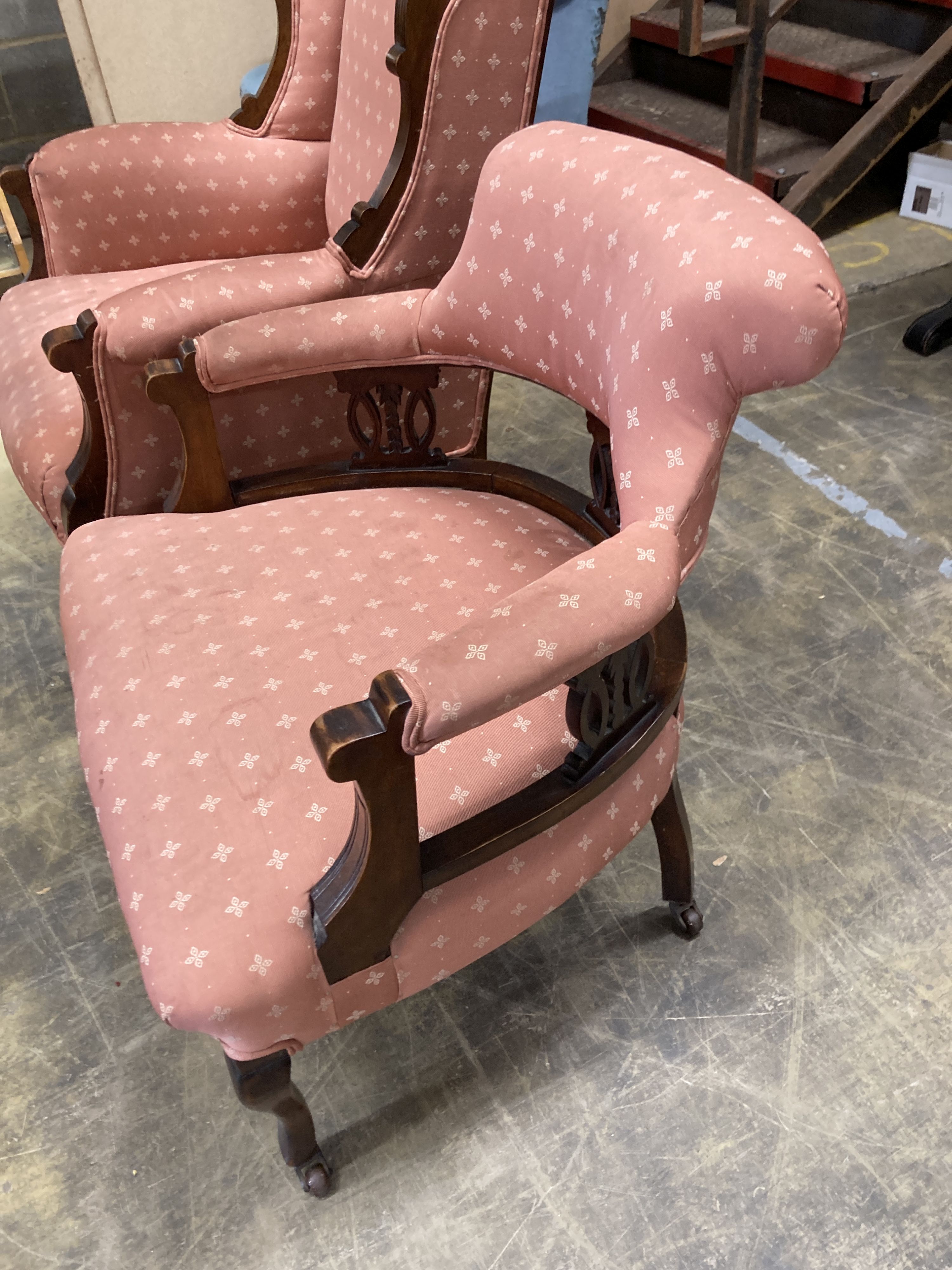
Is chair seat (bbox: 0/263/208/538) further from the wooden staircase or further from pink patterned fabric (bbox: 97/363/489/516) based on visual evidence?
the wooden staircase

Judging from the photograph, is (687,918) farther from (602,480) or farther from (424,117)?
(424,117)

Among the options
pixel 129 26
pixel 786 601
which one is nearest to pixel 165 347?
pixel 786 601

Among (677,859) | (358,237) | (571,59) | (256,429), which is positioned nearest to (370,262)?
(358,237)

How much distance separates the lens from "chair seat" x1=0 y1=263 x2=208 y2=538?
4.78 ft

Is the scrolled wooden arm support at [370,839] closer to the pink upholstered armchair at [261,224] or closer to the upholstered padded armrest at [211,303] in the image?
the upholstered padded armrest at [211,303]

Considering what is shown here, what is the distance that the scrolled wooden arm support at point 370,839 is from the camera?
704mm

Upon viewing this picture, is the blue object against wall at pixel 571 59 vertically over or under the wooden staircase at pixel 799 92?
over

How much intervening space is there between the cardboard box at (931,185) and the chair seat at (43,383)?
2.37 meters

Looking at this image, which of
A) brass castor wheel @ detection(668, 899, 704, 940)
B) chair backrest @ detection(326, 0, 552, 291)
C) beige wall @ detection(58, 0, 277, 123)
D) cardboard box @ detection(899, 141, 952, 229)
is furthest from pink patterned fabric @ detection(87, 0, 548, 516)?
cardboard box @ detection(899, 141, 952, 229)

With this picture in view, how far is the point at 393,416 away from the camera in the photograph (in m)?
1.34

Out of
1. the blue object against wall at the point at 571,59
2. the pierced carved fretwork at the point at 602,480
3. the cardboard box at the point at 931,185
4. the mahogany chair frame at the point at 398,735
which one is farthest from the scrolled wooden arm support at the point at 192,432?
the cardboard box at the point at 931,185

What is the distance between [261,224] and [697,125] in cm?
199

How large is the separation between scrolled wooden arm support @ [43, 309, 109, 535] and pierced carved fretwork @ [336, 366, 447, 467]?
0.34m

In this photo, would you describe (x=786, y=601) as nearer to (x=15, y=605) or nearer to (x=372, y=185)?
(x=372, y=185)
